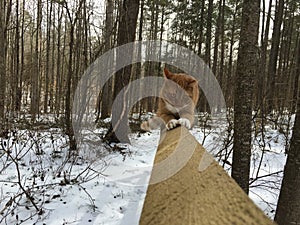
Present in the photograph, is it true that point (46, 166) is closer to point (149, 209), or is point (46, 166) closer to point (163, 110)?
point (163, 110)

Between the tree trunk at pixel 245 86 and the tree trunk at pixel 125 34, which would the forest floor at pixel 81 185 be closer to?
the tree trunk at pixel 125 34

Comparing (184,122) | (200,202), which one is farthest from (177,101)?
(200,202)

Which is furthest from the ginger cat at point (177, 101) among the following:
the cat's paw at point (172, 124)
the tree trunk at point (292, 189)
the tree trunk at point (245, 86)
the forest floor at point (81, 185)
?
the forest floor at point (81, 185)

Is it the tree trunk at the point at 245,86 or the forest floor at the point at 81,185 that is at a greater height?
the tree trunk at the point at 245,86

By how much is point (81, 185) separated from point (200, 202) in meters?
4.71

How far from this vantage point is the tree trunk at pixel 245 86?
3.27m

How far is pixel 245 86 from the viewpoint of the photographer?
10.9 feet

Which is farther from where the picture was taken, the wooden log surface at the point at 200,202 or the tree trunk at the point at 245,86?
the tree trunk at the point at 245,86

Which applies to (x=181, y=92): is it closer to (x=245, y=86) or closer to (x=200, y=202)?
(x=245, y=86)

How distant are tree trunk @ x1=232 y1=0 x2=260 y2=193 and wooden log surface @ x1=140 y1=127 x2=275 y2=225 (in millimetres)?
2480

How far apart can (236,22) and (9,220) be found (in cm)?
2134

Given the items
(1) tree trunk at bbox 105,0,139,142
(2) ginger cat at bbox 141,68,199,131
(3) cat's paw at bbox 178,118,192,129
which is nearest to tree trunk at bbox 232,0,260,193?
(2) ginger cat at bbox 141,68,199,131

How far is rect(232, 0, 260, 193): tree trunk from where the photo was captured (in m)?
3.27

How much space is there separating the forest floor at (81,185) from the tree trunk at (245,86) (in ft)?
3.02
